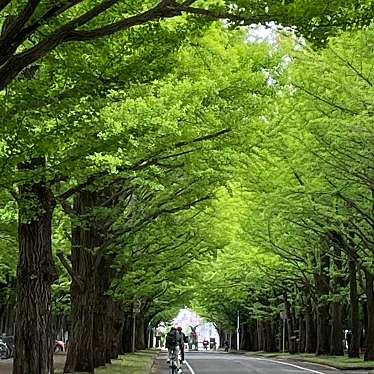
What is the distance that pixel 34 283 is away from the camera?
44.3 ft

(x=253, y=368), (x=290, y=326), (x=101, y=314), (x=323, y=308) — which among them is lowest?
(x=253, y=368)

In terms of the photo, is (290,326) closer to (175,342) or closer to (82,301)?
(175,342)

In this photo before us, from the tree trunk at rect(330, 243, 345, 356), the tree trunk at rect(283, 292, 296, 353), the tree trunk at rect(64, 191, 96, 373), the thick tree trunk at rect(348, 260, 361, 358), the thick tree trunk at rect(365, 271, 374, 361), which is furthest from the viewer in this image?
the tree trunk at rect(283, 292, 296, 353)

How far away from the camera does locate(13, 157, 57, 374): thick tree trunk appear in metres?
13.4

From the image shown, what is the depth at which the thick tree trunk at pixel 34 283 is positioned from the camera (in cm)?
1336

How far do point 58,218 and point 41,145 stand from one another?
12588mm

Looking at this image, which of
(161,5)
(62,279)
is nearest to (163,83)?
(161,5)

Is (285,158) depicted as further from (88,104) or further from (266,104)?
(88,104)

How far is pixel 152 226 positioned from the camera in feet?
80.6

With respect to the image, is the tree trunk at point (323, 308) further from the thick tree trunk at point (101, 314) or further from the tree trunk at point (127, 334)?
the thick tree trunk at point (101, 314)

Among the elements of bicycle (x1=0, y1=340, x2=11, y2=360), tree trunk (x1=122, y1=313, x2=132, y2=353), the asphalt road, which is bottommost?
the asphalt road

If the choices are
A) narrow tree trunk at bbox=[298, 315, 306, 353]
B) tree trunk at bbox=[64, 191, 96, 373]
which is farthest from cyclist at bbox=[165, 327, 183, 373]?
narrow tree trunk at bbox=[298, 315, 306, 353]

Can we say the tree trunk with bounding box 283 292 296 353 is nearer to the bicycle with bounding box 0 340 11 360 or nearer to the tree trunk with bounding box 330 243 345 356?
the tree trunk with bounding box 330 243 345 356

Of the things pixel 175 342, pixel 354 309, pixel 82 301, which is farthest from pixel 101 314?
pixel 354 309
